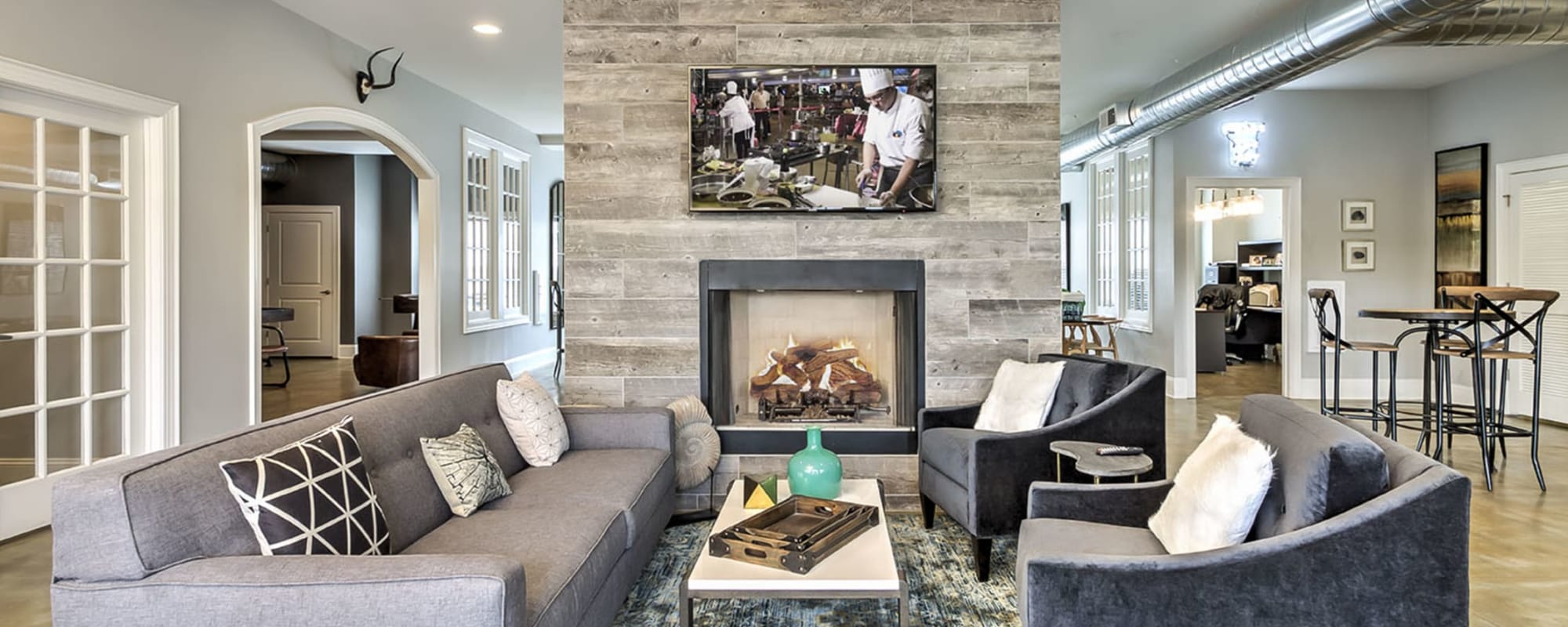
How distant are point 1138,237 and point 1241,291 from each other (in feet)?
10.3

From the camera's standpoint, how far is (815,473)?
277 centimetres

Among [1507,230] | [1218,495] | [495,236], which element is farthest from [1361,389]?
[495,236]

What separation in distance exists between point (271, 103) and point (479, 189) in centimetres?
310

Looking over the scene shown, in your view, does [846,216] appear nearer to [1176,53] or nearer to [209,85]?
[1176,53]

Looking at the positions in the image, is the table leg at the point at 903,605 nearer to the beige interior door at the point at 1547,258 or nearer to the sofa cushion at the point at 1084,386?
the sofa cushion at the point at 1084,386

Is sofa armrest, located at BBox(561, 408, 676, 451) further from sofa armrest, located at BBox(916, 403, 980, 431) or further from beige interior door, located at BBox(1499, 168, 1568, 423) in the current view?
beige interior door, located at BBox(1499, 168, 1568, 423)

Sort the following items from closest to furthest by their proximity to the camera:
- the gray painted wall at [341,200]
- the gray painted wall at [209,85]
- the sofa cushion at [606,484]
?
the sofa cushion at [606,484] → the gray painted wall at [209,85] → the gray painted wall at [341,200]

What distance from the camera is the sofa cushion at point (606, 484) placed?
254 centimetres

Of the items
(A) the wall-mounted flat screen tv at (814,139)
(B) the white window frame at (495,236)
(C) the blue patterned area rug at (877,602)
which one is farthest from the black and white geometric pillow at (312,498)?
(B) the white window frame at (495,236)

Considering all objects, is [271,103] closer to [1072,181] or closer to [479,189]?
[479,189]

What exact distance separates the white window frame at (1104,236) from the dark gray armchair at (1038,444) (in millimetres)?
5765

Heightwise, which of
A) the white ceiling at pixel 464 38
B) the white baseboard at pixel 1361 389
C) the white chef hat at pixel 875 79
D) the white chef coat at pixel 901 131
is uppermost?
the white ceiling at pixel 464 38

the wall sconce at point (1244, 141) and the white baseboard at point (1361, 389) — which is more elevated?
the wall sconce at point (1244, 141)

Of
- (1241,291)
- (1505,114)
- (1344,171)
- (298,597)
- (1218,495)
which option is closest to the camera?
(298,597)
